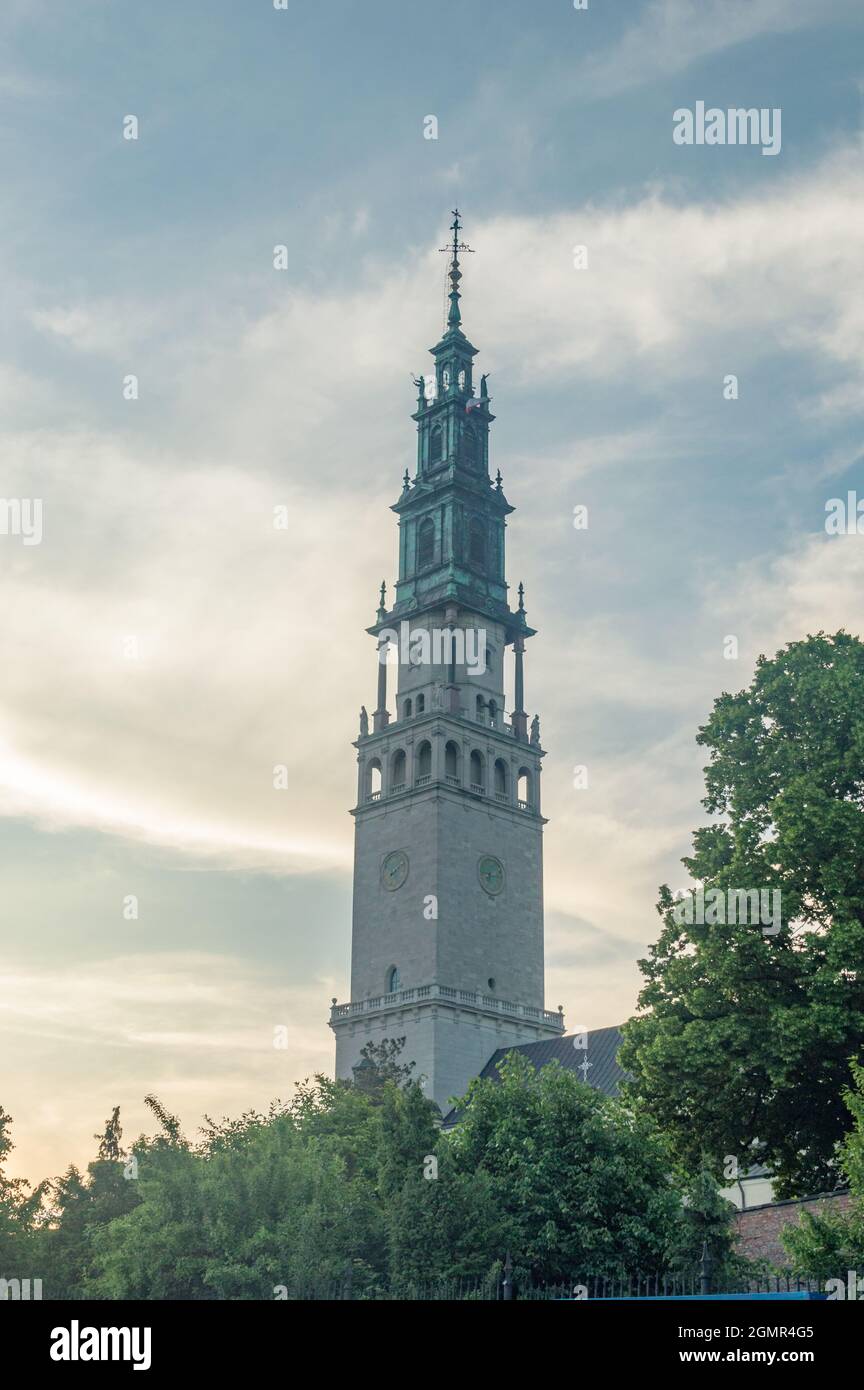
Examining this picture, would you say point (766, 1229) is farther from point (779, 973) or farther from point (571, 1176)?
point (779, 973)

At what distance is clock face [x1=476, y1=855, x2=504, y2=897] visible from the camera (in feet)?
293

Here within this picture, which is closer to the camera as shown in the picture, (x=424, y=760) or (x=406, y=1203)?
(x=406, y=1203)

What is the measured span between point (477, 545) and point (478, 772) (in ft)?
58.6

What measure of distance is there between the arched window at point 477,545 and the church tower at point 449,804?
157 millimetres

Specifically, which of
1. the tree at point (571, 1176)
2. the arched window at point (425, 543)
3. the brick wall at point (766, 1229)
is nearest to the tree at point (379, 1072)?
the tree at point (571, 1176)

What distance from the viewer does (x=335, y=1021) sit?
8812 cm

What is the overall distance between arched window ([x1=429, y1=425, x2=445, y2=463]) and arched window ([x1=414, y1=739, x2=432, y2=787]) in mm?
23626

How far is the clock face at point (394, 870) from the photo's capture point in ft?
292

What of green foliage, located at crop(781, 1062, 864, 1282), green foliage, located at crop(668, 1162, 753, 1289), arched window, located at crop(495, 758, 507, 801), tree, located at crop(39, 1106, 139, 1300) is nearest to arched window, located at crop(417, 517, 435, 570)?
arched window, located at crop(495, 758, 507, 801)

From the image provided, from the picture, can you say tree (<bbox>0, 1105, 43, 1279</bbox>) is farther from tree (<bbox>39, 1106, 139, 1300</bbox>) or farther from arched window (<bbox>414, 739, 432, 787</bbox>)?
arched window (<bbox>414, 739, 432, 787</bbox>)

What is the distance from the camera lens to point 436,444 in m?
105

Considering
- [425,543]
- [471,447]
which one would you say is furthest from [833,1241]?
[471,447]

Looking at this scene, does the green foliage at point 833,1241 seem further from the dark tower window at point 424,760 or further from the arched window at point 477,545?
the arched window at point 477,545
